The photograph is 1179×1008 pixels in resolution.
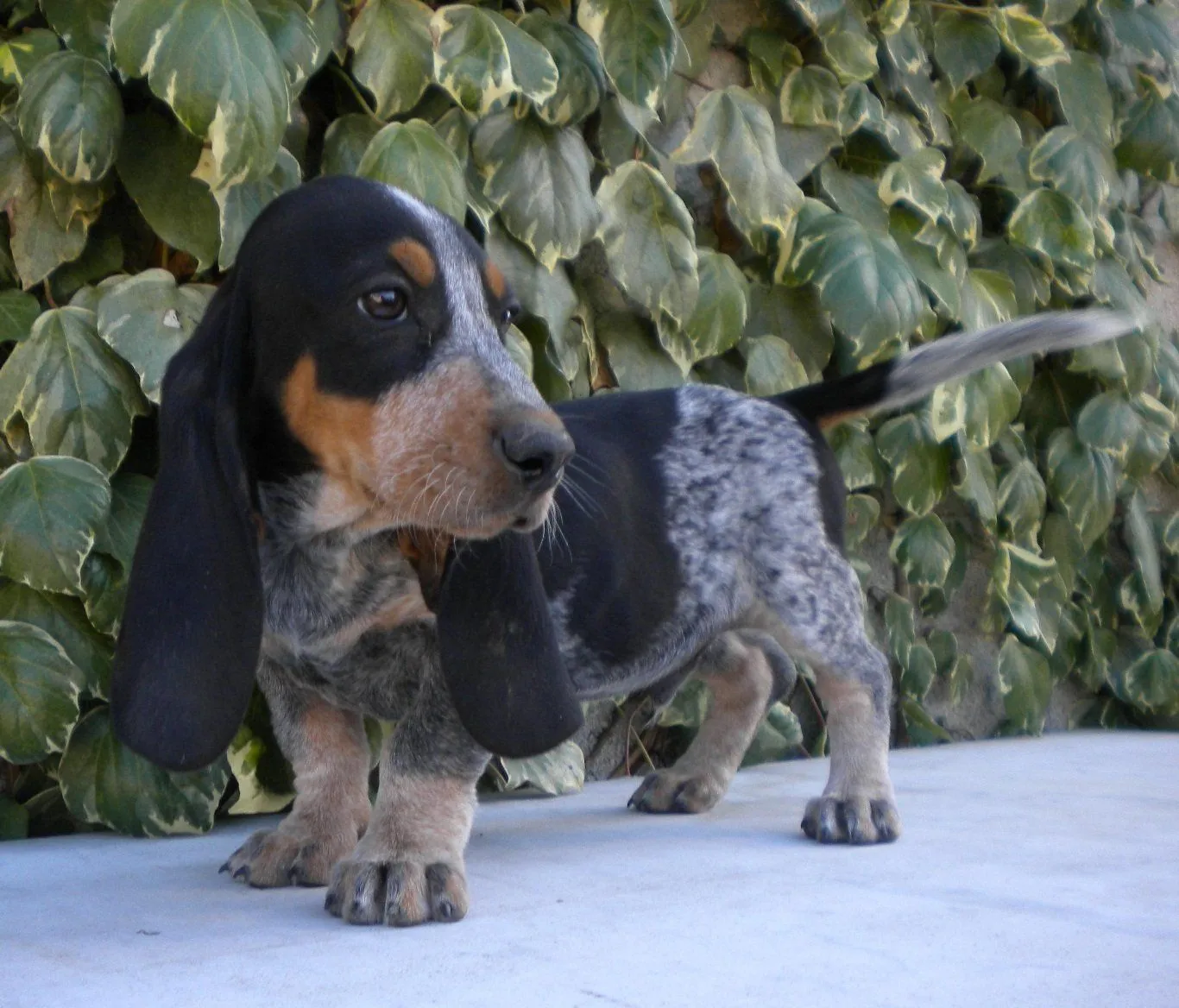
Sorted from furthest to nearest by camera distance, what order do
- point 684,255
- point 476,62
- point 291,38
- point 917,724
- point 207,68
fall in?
point 917,724 → point 684,255 → point 476,62 → point 291,38 → point 207,68

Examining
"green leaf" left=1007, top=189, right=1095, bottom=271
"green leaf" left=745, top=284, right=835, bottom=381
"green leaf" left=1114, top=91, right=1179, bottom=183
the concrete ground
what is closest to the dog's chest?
the concrete ground

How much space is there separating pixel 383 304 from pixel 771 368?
66.8 inches

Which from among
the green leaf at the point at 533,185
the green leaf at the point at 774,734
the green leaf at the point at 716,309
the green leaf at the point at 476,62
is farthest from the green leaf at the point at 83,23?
the green leaf at the point at 774,734

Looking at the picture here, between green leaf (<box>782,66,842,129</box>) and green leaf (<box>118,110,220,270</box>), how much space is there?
1683 millimetres

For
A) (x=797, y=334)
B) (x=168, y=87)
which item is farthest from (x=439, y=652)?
(x=797, y=334)

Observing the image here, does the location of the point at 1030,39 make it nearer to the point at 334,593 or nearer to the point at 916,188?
the point at 916,188

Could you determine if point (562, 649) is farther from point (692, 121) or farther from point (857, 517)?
point (692, 121)

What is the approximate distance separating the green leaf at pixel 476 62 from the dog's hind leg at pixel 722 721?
3.90 feet

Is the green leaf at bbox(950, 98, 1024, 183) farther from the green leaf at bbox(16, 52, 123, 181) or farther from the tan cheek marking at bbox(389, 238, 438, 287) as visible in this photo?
the tan cheek marking at bbox(389, 238, 438, 287)

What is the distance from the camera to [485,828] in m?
2.67

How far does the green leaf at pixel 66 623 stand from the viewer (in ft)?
8.42

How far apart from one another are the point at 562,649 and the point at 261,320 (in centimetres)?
83

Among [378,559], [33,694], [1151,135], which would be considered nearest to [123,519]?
[33,694]

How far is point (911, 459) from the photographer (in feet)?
12.3
